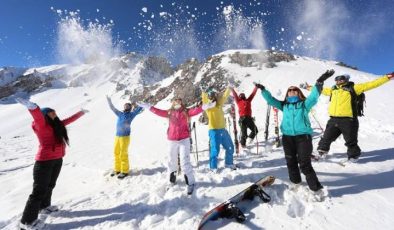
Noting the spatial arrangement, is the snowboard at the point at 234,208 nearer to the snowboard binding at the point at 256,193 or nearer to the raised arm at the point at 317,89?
the snowboard binding at the point at 256,193

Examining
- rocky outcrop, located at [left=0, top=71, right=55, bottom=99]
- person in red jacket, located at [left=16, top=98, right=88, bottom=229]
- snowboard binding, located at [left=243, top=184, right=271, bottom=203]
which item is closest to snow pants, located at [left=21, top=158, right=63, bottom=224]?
person in red jacket, located at [left=16, top=98, right=88, bottom=229]

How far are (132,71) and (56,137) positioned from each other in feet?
460

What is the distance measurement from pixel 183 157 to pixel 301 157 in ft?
9.58

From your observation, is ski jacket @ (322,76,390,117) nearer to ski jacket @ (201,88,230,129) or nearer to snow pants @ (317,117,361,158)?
snow pants @ (317,117,361,158)

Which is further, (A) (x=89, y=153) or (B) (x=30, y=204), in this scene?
(A) (x=89, y=153)

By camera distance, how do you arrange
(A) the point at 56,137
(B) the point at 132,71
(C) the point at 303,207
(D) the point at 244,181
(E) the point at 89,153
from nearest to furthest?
(C) the point at 303,207, (A) the point at 56,137, (D) the point at 244,181, (E) the point at 89,153, (B) the point at 132,71

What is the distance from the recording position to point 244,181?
7777 mm

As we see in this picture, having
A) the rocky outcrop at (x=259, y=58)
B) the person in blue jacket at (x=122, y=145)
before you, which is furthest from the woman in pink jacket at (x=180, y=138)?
the rocky outcrop at (x=259, y=58)

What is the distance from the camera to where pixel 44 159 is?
247 inches

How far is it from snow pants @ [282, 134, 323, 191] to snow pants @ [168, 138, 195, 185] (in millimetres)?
2484

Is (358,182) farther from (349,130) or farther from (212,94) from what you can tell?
(212,94)

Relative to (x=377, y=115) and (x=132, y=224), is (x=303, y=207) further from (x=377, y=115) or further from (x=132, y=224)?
(x=377, y=115)

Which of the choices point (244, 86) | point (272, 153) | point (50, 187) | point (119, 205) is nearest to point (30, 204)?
A: point (50, 187)

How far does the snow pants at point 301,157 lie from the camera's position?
6.11 meters
